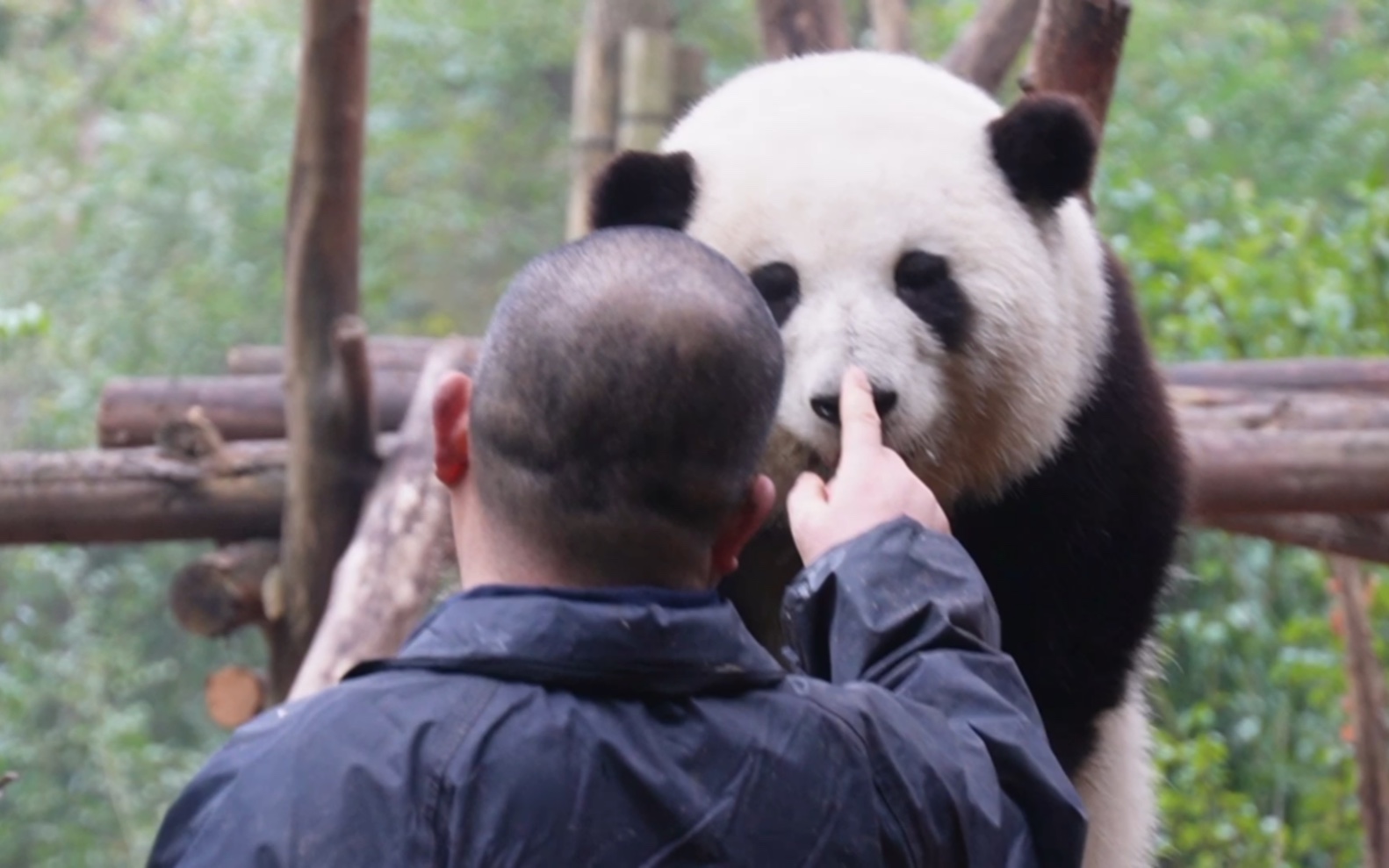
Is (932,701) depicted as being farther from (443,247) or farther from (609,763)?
(443,247)

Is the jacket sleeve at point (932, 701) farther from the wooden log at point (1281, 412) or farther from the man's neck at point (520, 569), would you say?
the wooden log at point (1281, 412)

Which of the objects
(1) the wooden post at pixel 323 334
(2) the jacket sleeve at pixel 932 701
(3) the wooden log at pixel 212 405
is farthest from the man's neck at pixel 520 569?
(3) the wooden log at pixel 212 405

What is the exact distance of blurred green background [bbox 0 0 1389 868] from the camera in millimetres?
5234

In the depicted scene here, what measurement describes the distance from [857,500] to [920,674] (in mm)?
188

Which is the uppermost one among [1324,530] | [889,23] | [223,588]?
[889,23]

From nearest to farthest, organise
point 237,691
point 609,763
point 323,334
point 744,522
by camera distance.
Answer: point 609,763
point 744,522
point 323,334
point 237,691

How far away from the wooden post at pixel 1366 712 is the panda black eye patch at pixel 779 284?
2681 millimetres

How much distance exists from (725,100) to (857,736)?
4.58 feet

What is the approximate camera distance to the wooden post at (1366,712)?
412cm

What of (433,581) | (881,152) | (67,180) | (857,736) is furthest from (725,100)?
(67,180)

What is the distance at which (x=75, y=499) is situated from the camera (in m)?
3.66

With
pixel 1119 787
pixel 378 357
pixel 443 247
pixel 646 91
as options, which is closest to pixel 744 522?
pixel 1119 787

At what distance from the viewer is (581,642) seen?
1058 mm

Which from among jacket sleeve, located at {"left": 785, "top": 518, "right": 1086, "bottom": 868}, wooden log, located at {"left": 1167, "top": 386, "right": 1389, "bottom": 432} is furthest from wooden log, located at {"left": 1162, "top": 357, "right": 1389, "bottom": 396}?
jacket sleeve, located at {"left": 785, "top": 518, "right": 1086, "bottom": 868}
